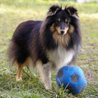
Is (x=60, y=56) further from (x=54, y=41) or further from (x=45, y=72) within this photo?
(x=45, y=72)

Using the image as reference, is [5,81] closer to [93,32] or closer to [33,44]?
[33,44]

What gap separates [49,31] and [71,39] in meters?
0.48

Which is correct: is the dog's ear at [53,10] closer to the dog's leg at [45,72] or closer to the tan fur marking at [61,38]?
the tan fur marking at [61,38]

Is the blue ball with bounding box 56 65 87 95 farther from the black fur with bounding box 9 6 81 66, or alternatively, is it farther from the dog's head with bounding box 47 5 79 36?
the dog's head with bounding box 47 5 79 36

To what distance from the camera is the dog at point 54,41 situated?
4.59m

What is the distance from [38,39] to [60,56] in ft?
1.87

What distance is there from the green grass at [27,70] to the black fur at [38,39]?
53 cm

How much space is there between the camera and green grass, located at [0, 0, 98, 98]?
445cm

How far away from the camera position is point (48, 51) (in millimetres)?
4711

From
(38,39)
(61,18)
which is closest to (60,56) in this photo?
(38,39)

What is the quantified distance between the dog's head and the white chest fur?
0.40 meters

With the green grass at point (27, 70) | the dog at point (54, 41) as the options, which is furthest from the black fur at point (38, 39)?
the green grass at point (27, 70)

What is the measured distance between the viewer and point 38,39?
4859 mm

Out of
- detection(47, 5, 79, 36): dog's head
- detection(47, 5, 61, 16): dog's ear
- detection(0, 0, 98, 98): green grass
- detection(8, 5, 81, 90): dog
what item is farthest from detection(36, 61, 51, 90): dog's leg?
detection(47, 5, 61, 16): dog's ear
